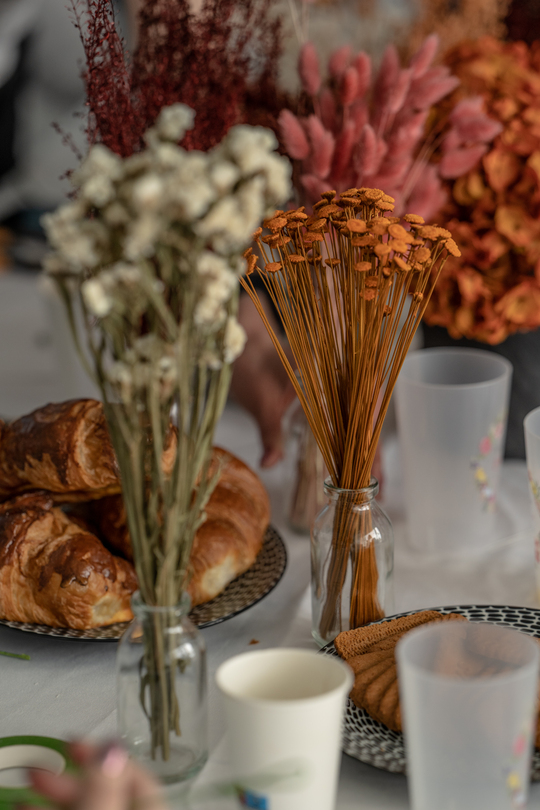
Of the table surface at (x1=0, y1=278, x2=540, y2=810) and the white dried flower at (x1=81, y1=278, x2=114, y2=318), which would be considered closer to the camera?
the white dried flower at (x1=81, y1=278, x2=114, y2=318)

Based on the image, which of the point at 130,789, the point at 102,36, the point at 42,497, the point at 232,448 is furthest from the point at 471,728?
the point at 232,448

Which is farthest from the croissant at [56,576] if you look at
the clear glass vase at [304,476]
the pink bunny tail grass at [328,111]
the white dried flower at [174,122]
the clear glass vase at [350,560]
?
the pink bunny tail grass at [328,111]

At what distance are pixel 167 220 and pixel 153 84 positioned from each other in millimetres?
479

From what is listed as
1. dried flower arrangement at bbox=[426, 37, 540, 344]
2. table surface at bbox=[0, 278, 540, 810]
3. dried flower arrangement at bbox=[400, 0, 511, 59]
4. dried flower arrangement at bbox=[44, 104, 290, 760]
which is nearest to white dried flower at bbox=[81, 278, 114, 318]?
dried flower arrangement at bbox=[44, 104, 290, 760]

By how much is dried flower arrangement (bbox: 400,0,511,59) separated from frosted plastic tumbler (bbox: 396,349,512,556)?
1.92ft

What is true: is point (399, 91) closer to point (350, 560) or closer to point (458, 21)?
point (350, 560)

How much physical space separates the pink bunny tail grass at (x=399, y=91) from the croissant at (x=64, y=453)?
0.40m

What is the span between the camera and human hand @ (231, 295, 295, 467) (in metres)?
1.00

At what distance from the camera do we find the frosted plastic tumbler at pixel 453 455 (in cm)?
81

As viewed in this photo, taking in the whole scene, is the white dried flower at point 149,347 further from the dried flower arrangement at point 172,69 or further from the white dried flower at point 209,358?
the dried flower arrangement at point 172,69

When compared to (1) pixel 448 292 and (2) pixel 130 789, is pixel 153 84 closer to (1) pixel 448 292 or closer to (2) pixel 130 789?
(1) pixel 448 292

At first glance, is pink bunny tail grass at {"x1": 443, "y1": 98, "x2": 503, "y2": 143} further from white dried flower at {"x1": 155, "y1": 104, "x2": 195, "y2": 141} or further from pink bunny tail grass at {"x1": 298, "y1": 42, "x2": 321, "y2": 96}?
white dried flower at {"x1": 155, "y1": 104, "x2": 195, "y2": 141}

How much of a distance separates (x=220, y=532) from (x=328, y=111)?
44 centimetres

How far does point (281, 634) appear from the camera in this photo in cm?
69
